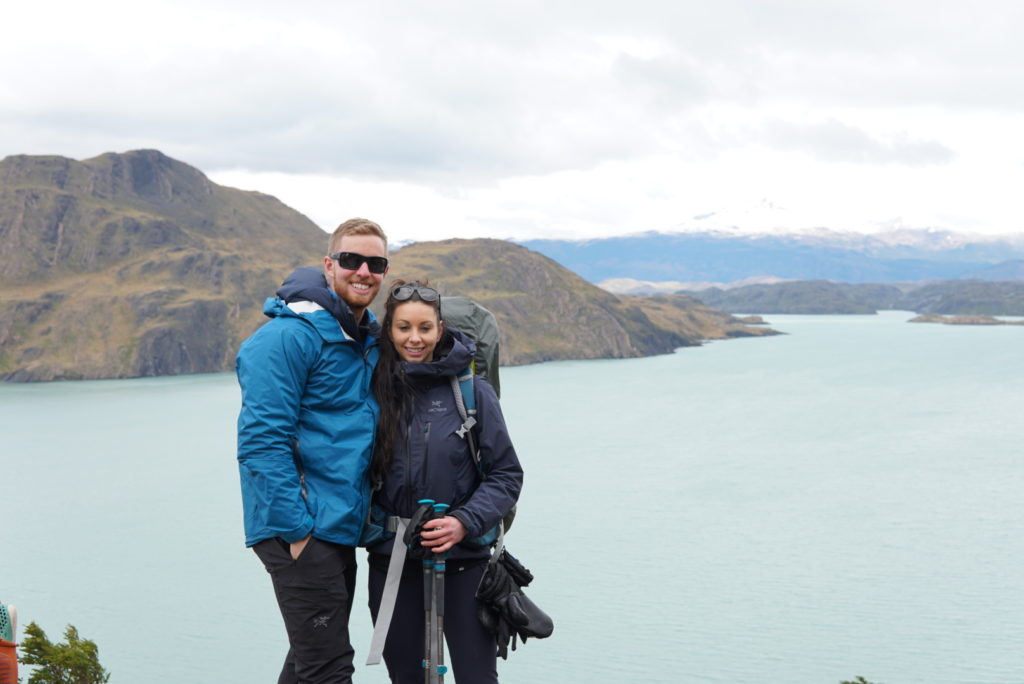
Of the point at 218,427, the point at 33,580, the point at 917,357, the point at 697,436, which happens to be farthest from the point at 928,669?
the point at 917,357

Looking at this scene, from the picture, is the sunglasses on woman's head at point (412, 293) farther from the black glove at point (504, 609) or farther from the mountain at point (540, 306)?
the mountain at point (540, 306)

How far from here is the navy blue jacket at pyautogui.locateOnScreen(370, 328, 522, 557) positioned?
16.1ft

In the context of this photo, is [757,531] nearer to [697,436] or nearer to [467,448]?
[697,436]

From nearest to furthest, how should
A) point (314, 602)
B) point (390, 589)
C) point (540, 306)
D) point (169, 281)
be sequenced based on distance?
point (314, 602), point (390, 589), point (169, 281), point (540, 306)

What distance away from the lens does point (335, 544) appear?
15.5 feet

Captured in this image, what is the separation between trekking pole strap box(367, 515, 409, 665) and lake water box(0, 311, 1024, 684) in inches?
670

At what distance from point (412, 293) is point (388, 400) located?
651 mm

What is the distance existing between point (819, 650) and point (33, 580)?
84.5ft

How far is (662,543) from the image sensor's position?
3244 centimetres

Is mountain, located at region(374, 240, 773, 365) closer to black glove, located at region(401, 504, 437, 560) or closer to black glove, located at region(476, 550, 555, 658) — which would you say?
black glove, located at region(476, 550, 555, 658)

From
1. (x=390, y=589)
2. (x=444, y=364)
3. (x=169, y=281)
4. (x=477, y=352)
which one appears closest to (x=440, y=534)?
(x=390, y=589)

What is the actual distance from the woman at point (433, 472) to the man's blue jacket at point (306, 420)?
17cm

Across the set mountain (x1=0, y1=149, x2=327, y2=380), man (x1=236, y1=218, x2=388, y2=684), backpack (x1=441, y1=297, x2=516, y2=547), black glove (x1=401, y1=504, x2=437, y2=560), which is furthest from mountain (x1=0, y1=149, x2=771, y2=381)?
black glove (x1=401, y1=504, x2=437, y2=560)

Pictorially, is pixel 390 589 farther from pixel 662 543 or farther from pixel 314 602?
pixel 662 543
